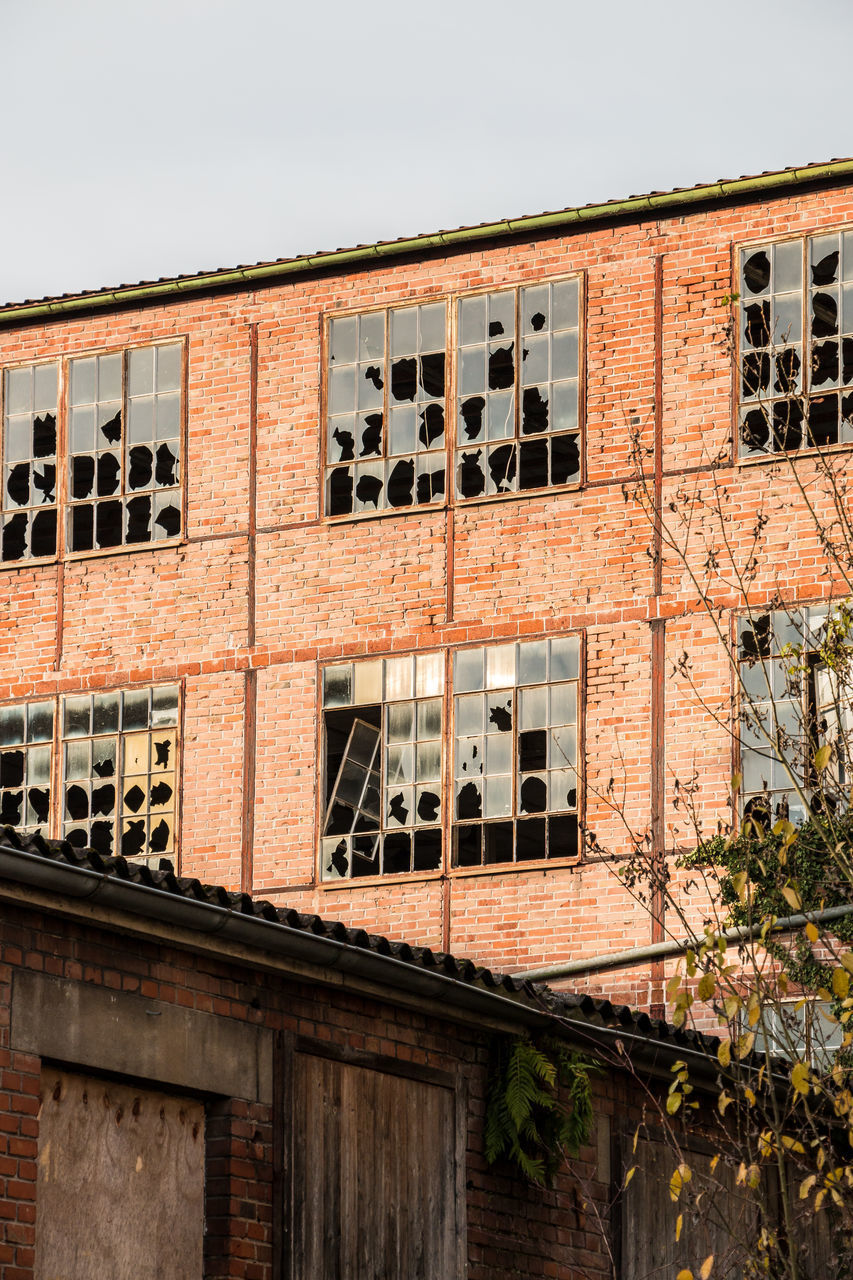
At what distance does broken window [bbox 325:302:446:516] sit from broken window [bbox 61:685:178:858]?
270 centimetres

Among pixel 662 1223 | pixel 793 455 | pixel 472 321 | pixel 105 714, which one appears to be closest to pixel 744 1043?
pixel 662 1223

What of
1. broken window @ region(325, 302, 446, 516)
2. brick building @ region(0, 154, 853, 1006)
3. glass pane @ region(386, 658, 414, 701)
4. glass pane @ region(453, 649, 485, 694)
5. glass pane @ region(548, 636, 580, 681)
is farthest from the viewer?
broken window @ region(325, 302, 446, 516)

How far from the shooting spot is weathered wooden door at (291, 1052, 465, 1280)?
11594 mm

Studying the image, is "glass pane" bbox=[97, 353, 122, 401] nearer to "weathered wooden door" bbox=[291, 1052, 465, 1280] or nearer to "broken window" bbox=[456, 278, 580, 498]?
"broken window" bbox=[456, 278, 580, 498]

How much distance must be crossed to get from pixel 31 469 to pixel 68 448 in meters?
0.48

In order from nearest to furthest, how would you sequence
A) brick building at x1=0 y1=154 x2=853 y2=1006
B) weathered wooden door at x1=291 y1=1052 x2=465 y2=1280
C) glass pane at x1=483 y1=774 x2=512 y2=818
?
weathered wooden door at x1=291 y1=1052 x2=465 y2=1280
brick building at x1=0 y1=154 x2=853 y2=1006
glass pane at x1=483 y1=774 x2=512 y2=818

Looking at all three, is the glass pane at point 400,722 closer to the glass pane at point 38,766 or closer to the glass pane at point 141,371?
the glass pane at point 38,766

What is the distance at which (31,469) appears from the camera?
23.2 meters

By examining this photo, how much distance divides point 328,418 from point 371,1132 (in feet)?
36.6

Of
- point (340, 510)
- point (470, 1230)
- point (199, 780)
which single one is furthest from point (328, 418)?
point (470, 1230)

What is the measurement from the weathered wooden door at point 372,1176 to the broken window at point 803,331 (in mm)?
9302

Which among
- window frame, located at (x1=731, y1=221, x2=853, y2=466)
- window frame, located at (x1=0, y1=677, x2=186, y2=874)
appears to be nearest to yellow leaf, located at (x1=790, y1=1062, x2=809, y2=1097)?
window frame, located at (x1=731, y1=221, x2=853, y2=466)

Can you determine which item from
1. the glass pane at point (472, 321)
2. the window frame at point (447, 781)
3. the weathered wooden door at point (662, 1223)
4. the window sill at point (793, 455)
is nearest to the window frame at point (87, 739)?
the window frame at point (447, 781)

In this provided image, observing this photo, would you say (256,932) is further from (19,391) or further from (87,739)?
(19,391)
